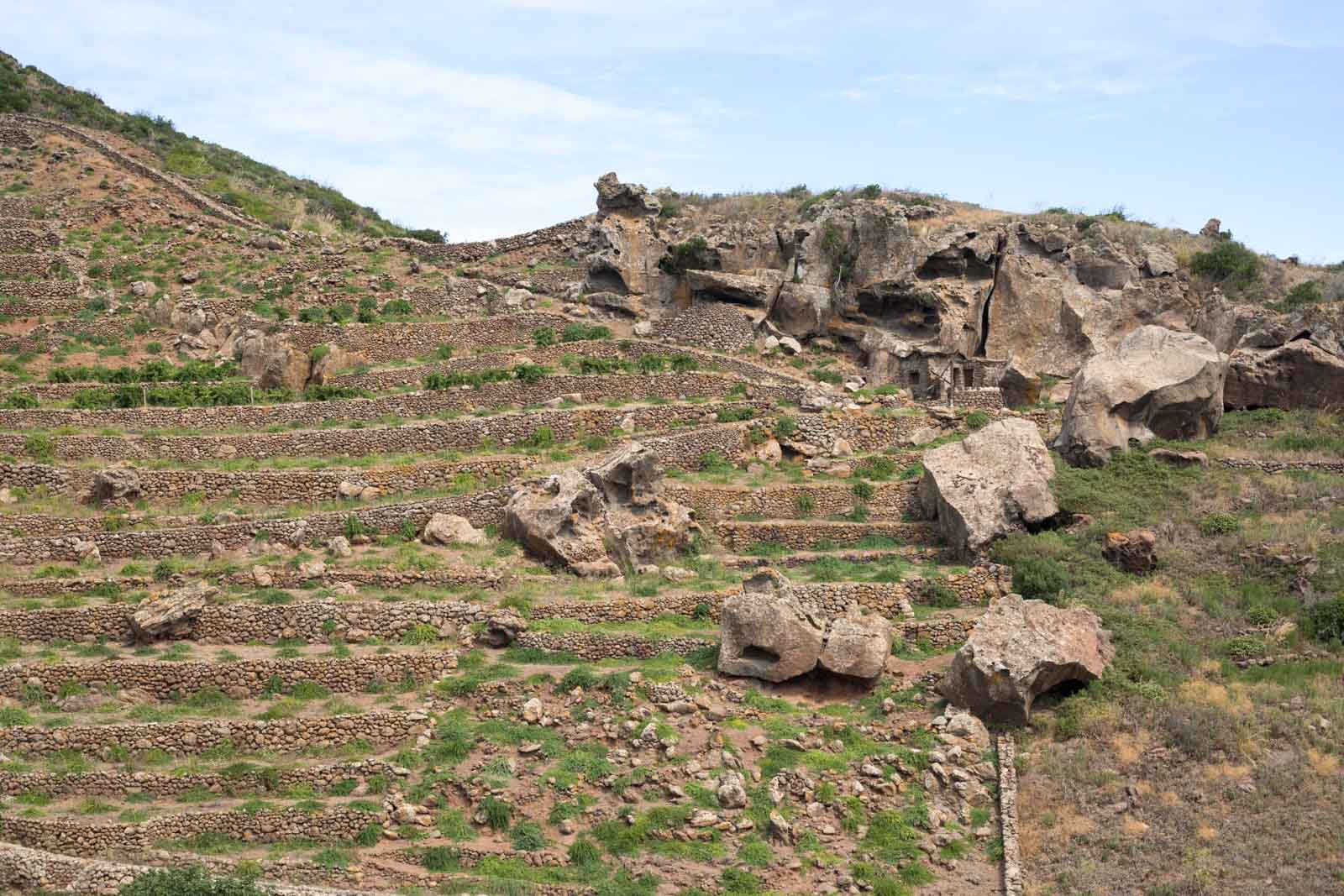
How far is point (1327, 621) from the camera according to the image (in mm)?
27281

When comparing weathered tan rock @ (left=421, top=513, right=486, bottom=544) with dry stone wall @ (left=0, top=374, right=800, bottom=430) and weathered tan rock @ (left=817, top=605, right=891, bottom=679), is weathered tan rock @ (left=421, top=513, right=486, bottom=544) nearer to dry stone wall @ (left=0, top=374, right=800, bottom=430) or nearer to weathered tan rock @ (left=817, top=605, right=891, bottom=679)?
dry stone wall @ (left=0, top=374, right=800, bottom=430)

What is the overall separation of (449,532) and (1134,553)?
48.5 feet

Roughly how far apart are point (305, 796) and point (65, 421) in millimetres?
17029

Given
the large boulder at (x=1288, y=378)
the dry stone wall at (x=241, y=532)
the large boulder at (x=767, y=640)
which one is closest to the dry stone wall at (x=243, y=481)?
the dry stone wall at (x=241, y=532)

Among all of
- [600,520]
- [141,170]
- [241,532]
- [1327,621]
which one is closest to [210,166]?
[141,170]

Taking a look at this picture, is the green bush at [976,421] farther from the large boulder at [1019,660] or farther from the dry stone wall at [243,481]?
the dry stone wall at [243,481]

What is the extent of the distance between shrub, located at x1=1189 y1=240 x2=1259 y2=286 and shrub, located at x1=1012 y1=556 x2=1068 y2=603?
17960mm

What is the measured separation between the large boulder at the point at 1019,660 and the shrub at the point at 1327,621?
4237 mm

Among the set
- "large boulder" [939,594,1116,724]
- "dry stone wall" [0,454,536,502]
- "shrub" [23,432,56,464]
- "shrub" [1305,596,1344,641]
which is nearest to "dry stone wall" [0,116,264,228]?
"shrub" [23,432,56,464]

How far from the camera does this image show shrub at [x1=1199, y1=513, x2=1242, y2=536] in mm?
31172

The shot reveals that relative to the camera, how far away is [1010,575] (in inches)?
1174

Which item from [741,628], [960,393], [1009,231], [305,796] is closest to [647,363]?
[960,393]

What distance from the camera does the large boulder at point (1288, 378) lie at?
37.6 m

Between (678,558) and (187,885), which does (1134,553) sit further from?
(187,885)
